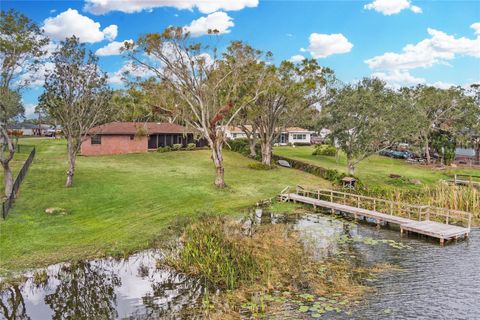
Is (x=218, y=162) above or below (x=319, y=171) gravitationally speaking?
above

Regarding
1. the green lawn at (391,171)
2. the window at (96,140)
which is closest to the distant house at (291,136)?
the green lawn at (391,171)

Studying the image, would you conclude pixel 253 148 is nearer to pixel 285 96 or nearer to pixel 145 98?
pixel 285 96

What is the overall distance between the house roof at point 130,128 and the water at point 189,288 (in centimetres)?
3497

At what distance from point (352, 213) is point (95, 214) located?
18.2 m

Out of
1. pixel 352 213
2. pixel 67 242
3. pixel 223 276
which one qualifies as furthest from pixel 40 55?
pixel 352 213

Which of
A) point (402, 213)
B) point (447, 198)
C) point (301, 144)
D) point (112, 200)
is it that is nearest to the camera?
point (402, 213)

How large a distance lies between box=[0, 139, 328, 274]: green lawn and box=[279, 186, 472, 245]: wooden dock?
4.30 m

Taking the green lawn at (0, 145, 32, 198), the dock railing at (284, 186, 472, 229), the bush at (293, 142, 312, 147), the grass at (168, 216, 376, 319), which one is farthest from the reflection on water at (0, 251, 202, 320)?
the bush at (293, 142, 312, 147)

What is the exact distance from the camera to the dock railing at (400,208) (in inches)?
1010

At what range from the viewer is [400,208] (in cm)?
2897

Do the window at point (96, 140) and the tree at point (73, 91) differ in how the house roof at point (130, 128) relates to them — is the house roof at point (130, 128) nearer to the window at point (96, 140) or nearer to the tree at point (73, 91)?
the window at point (96, 140)

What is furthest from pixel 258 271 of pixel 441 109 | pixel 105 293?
pixel 441 109

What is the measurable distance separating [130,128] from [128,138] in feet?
6.87

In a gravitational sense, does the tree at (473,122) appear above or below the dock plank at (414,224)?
above
